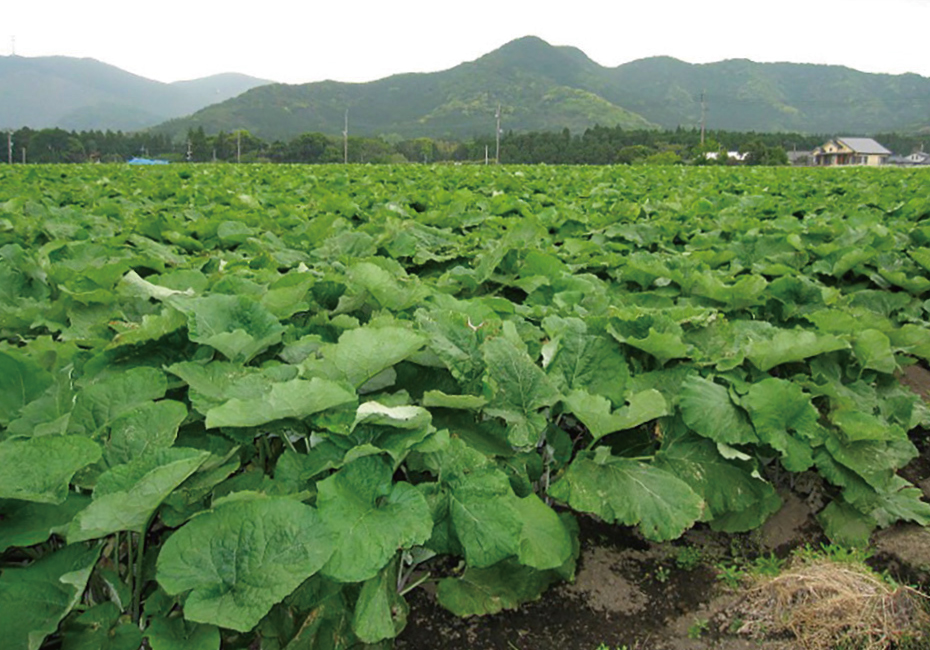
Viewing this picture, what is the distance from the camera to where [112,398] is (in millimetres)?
1610

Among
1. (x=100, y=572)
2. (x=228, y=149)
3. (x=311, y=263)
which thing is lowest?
(x=100, y=572)

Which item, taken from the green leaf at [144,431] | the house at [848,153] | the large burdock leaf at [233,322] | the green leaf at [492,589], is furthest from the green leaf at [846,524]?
the house at [848,153]

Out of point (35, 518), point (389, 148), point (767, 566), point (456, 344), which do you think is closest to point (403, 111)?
point (389, 148)

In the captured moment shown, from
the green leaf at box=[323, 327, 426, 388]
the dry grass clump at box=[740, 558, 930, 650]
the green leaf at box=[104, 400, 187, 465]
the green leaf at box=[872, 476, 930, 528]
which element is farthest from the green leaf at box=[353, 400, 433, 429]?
the green leaf at box=[872, 476, 930, 528]

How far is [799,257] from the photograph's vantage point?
4.09 meters

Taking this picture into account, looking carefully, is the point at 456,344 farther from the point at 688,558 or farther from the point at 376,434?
the point at 688,558

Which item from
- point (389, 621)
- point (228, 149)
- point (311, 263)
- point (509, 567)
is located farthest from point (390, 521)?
point (228, 149)

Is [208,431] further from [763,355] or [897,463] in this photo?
[897,463]

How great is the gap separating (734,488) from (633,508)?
0.43 m

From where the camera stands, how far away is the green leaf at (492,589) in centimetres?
172

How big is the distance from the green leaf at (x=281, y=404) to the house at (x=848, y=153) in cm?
8914

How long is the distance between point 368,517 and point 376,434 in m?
0.23

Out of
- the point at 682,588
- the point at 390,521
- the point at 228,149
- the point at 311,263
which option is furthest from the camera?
the point at 228,149

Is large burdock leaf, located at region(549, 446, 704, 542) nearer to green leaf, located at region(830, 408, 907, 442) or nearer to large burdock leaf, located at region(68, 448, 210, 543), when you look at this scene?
green leaf, located at region(830, 408, 907, 442)
